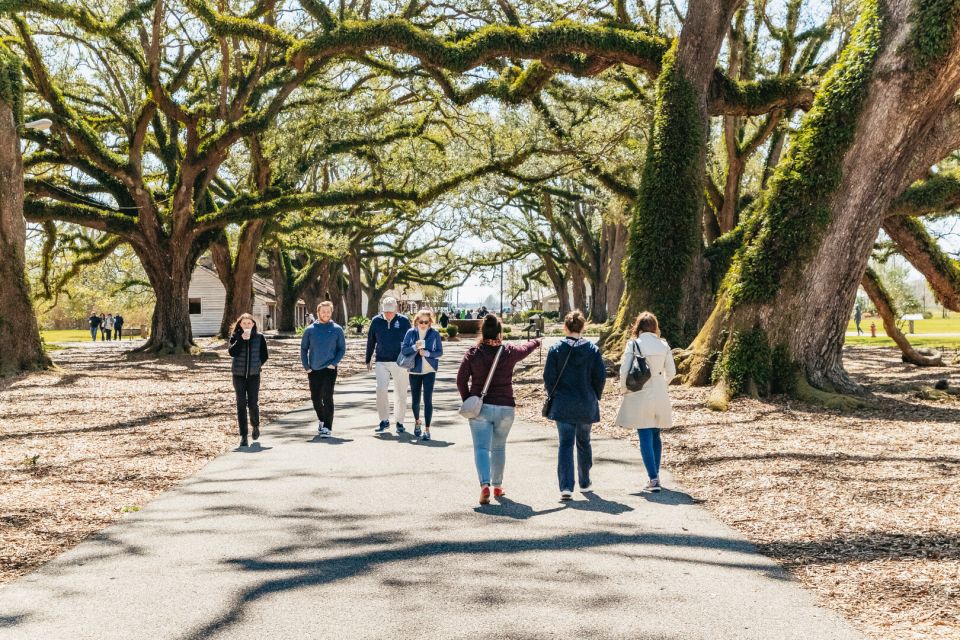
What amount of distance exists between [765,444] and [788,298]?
387 cm

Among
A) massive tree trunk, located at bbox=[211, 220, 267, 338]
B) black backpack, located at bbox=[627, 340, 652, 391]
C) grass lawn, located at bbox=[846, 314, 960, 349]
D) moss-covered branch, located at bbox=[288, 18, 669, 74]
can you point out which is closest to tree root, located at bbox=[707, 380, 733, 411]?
black backpack, located at bbox=[627, 340, 652, 391]

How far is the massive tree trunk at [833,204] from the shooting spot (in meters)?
11.2

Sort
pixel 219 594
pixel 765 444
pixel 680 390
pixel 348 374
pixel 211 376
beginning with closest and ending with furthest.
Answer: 1. pixel 219 594
2. pixel 765 444
3. pixel 680 390
4. pixel 211 376
5. pixel 348 374

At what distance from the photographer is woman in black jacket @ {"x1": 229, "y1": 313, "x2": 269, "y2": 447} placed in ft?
32.0

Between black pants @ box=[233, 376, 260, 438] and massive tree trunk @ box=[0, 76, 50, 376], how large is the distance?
10993mm

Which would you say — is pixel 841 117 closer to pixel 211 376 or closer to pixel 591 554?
pixel 591 554

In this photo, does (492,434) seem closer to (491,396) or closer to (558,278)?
(491,396)

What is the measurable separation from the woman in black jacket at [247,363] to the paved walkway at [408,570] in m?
2.28

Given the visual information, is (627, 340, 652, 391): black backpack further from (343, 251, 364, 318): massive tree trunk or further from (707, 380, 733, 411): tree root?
(343, 251, 364, 318): massive tree trunk

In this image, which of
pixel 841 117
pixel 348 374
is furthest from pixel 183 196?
pixel 841 117

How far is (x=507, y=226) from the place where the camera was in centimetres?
5159

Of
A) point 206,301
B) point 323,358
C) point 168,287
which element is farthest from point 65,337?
point 323,358

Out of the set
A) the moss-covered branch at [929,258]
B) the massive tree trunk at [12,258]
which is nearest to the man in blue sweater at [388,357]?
the massive tree trunk at [12,258]

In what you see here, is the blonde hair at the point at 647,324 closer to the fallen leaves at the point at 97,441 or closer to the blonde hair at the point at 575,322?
the blonde hair at the point at 575,322
